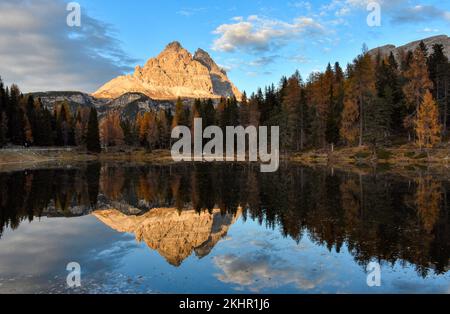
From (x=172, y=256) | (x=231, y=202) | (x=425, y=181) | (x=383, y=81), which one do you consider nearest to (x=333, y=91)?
(x=383, y=81)

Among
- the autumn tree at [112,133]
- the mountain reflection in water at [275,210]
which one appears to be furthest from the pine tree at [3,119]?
the mountain reflection in water at [275,210]

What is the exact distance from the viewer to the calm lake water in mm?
13906

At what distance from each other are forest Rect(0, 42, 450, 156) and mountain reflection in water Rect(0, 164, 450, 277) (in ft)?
97.2

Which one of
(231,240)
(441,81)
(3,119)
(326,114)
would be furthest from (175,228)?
(3,119)

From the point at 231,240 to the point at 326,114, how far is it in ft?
239

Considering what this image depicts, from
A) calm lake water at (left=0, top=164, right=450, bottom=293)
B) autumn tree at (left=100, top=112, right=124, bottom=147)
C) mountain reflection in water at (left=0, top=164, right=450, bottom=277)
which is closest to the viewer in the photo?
calm lake water at (left=0, top=164, right=450, bottom=293)

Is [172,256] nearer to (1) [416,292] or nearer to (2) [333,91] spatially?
(1) [416,292]

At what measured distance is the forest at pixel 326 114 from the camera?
71.1m

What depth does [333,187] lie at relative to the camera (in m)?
38.1

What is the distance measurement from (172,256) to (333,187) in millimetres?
24630

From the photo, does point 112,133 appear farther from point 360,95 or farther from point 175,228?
point 175,228

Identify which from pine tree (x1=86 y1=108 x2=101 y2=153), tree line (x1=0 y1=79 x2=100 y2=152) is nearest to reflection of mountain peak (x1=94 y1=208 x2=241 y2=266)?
tree line (x1=0 y1=79 x2=100 y2=152)

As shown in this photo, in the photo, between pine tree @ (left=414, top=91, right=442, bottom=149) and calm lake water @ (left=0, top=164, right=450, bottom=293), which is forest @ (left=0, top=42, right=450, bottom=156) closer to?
pine tree @ (left=414, top=91, right=442, bottom=149)

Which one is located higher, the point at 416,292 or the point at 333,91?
the point at 333,91
